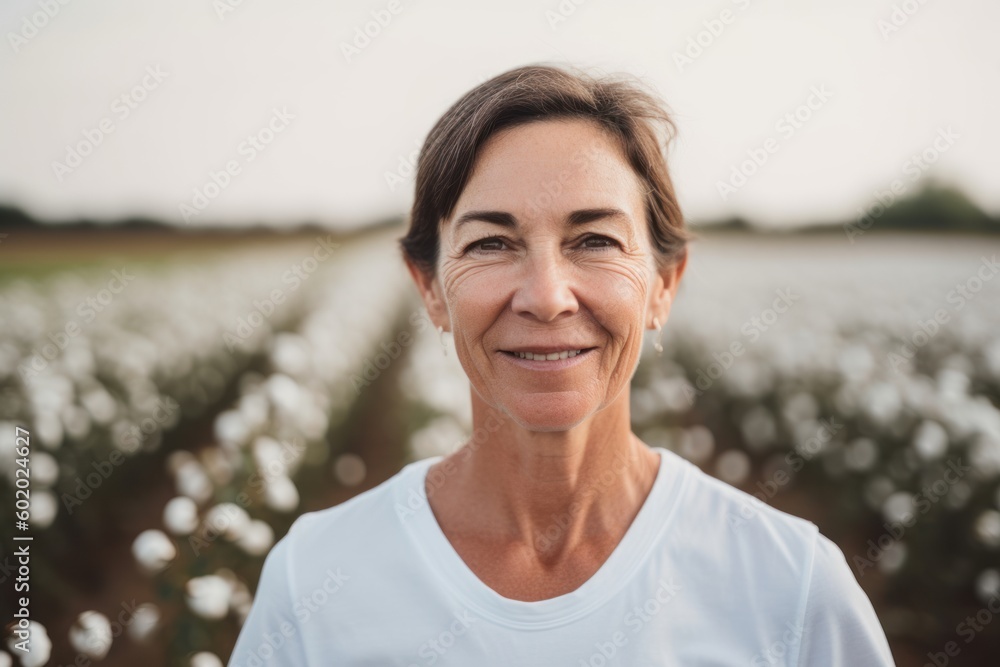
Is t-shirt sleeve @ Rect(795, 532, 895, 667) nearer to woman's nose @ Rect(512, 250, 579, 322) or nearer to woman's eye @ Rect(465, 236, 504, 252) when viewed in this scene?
woman's nose @ Rect(512, 250, 579, 322)

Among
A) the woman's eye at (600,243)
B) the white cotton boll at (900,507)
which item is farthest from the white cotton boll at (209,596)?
the white cotton boll at (900,507)

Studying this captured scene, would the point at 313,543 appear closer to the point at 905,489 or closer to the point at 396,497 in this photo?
the point at 396,497

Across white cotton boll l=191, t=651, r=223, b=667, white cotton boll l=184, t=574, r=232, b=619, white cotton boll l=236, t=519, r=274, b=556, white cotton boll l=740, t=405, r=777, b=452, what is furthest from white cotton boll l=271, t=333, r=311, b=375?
white cotton boll l=740, t=405, r=777, b=452

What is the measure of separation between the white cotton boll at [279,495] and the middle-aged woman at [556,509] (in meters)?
2.13

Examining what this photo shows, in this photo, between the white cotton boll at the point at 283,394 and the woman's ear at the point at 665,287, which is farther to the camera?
the white cotton boll at the point at 283,394

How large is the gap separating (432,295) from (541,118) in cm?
55

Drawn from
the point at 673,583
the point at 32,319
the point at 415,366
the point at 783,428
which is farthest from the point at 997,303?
the point at 32,319

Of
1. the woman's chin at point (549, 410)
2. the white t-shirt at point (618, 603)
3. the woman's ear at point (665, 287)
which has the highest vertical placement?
the woman's ear at point (665, 287)

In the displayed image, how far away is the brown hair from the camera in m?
1.70

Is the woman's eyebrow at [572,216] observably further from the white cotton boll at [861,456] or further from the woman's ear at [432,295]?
the white cotton boll at [861,456]

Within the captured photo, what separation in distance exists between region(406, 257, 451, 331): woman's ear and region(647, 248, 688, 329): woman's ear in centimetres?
52

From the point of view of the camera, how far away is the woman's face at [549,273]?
5.31ft

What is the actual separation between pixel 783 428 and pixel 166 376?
5.81 meters

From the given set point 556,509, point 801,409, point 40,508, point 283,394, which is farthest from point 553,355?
point 801,409
